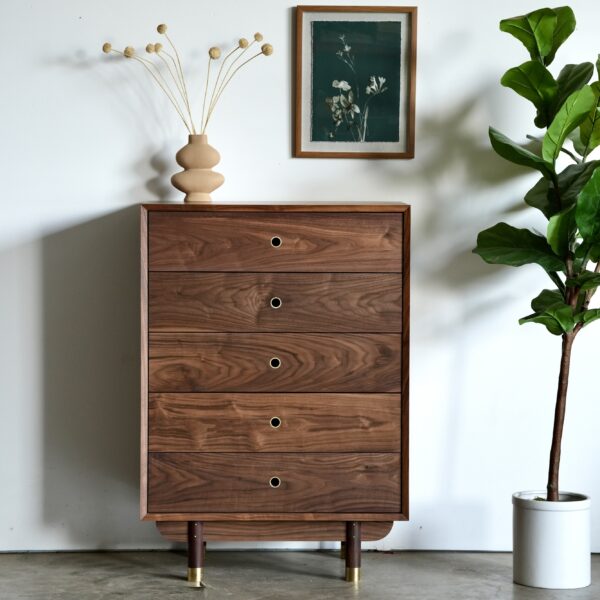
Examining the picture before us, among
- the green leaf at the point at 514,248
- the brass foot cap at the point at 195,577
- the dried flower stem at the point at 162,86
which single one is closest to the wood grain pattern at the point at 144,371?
the brass foot cap at the point at 195,577

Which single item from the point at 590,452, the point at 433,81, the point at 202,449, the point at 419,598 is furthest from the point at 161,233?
the point at 590,452

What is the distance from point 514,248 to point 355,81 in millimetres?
773

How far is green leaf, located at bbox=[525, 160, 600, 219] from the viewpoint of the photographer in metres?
2.67

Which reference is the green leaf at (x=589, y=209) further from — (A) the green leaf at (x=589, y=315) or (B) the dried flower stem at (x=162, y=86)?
(B) the dried flower stem at (x=162, y=86)

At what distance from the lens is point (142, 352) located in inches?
105

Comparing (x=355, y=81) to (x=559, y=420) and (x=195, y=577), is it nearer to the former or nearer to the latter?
(x=559, y=420)

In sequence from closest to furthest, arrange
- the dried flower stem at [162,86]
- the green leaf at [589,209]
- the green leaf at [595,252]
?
1. the green leaf at [589,209]
2. the green leaf at [595,252]
3. the dried flower stem at [162,86]

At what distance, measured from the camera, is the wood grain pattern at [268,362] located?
269cm

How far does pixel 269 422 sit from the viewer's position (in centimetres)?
269

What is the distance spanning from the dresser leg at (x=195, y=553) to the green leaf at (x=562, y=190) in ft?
4.50

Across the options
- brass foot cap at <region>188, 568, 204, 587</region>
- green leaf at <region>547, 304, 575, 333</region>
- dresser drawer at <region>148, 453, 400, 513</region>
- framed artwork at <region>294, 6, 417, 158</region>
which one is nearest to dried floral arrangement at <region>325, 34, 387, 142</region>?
framed artwork at <region>294, 6, 417, 158</region>

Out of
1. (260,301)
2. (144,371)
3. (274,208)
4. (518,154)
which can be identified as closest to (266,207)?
(274,208)

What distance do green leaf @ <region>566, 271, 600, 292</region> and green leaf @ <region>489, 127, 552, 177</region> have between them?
0.31 metres

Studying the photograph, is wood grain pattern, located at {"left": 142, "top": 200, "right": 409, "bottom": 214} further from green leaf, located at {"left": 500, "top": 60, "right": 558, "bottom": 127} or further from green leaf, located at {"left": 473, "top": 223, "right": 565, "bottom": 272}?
green leaf, located at {"left": 500, "top": 60, "right": 558, "bottom": 127}
